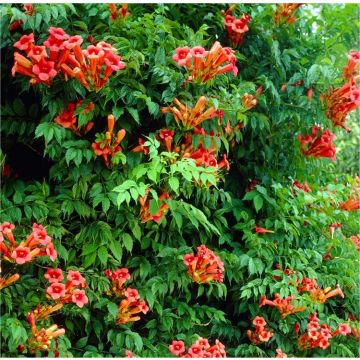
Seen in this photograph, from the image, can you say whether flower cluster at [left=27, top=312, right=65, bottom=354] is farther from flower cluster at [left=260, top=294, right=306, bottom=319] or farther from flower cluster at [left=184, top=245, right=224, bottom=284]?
flower cluster at [left=260, top=294, right=306, bottom=319]

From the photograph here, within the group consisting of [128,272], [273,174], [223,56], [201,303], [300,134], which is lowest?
[201,303]

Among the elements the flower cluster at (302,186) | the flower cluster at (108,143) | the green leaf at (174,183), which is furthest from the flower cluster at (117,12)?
the flower cluster at (302,186)

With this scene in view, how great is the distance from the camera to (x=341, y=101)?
411 cm

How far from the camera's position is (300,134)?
440 cm

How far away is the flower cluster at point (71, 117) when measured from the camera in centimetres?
329

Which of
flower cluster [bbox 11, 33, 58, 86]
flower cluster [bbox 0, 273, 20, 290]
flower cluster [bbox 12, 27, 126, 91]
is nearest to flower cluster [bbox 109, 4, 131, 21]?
flower cluster [bbox 12, 27, 126, 91]

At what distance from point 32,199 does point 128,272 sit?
81 cm

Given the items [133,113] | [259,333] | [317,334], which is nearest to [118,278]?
[133,113]

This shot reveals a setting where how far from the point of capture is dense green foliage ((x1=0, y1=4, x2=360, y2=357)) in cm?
332

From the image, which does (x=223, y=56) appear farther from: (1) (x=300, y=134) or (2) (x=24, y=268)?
(2) (x=24, y=268)

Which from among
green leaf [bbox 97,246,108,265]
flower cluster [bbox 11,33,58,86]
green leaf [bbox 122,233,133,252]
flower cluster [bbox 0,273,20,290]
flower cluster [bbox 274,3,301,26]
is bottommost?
flower cluster [bbox 0,273,20,290]

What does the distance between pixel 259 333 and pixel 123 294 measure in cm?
115

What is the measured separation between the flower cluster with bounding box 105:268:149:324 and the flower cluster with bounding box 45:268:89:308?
0.27m

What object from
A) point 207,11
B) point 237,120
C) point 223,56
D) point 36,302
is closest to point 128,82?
point 223,56
